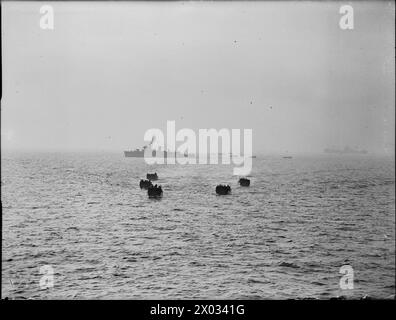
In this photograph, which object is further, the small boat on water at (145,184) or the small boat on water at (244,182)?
the small boat on water at (244,182)

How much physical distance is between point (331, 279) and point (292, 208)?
2172 cm

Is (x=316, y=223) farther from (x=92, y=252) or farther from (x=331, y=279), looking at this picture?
(x=92, y=252)

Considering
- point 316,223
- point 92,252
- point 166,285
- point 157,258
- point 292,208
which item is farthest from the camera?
point 292,208

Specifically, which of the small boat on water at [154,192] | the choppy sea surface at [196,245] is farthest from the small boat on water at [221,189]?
the small boat on water at [154,192]

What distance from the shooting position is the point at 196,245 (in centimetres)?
2425

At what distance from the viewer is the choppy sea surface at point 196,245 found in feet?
55.2

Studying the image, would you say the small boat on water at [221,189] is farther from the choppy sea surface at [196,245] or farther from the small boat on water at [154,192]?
the small boat on water at [154,192]

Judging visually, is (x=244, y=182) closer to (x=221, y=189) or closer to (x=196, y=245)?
(x=221, y=189)

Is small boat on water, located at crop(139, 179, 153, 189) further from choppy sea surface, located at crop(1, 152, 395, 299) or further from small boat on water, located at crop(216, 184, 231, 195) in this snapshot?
small boat on water, located at crop(216, 184, 231, 195)

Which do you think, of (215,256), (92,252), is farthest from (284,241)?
(92,252)
